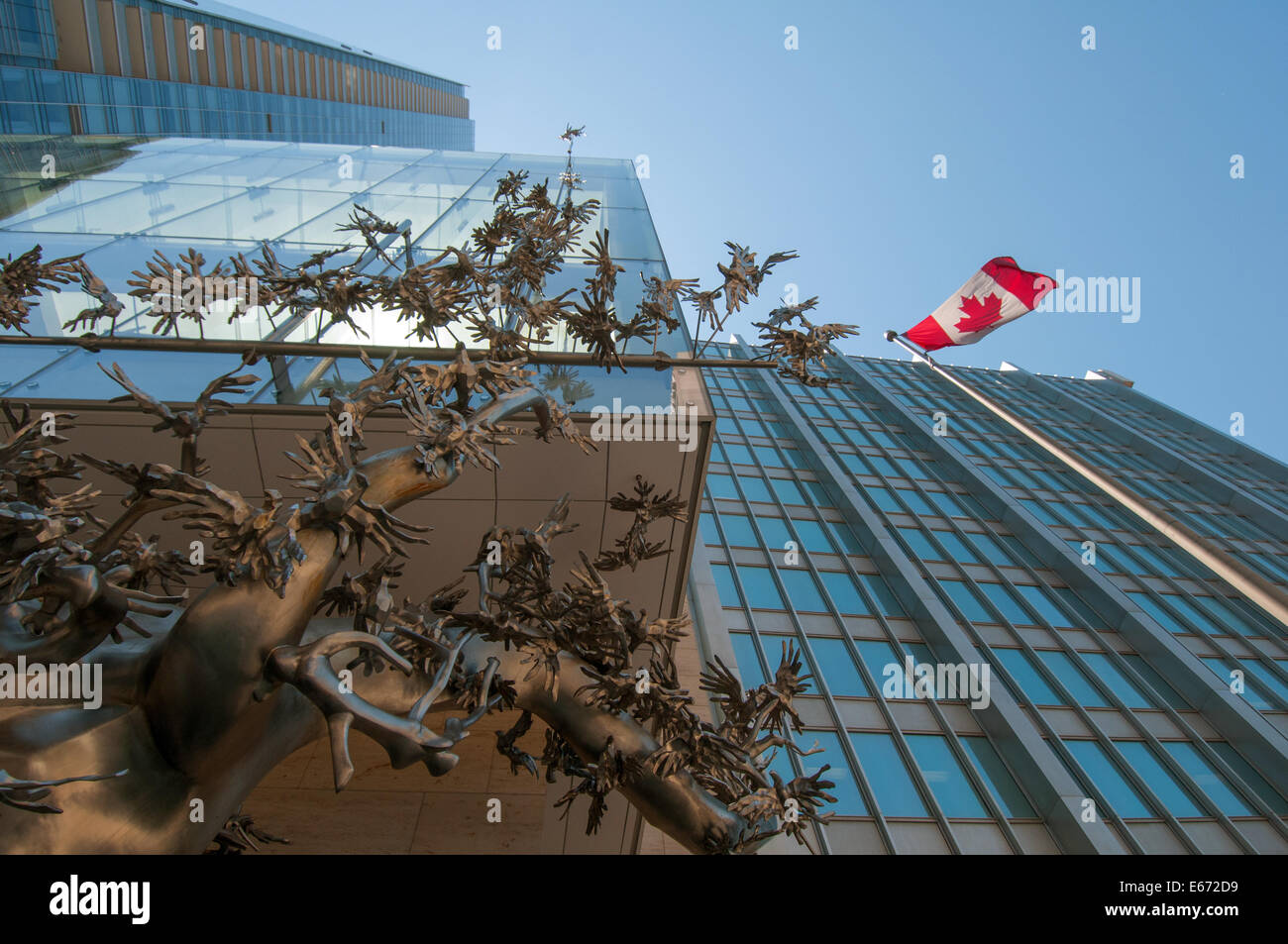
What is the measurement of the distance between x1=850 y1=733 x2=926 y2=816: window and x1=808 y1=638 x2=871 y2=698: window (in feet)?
4.33

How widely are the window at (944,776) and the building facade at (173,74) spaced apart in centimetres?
2876

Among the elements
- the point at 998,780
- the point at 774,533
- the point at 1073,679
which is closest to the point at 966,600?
the point at 1073,679

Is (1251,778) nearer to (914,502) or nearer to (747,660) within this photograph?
(747,660)

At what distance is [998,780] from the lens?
14352mm

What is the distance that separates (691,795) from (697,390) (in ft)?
16.5

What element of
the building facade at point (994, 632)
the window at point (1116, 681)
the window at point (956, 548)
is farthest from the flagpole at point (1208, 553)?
the window at point (956, 548)

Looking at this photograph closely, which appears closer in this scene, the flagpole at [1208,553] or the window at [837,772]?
the flagpole at [1208,553]

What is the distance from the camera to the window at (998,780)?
45.3 ft

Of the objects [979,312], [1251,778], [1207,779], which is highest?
[979,312]

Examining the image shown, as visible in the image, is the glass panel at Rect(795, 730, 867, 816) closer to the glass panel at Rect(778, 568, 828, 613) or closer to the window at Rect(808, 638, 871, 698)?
the window at Rect(808, 638, 871, 698)

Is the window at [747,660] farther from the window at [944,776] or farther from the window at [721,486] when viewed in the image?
the window at [721,486]

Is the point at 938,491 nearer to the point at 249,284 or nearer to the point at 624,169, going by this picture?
the point at 624,169

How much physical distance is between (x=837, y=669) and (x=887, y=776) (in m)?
3.10
